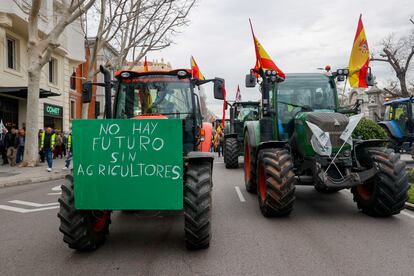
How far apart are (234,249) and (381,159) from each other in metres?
3.02

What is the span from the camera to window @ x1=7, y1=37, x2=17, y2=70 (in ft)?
65.7

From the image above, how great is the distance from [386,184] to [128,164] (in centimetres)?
406

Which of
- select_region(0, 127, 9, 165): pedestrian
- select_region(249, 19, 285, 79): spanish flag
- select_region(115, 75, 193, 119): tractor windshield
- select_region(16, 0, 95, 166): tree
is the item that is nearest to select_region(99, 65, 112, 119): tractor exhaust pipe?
select_region(115, 75, 193, 119): tractor windshield

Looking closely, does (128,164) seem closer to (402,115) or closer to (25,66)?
(402,115)

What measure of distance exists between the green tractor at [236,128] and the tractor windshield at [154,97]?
8.27 metres

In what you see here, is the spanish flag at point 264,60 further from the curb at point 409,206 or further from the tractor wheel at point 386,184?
the curb at point 409,206

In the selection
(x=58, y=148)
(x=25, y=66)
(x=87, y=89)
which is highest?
(x=25, y=66)

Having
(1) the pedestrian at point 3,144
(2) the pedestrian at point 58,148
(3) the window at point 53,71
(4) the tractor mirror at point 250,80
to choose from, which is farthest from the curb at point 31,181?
(3) the window at point 53,71

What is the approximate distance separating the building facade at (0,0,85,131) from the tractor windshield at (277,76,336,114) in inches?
496

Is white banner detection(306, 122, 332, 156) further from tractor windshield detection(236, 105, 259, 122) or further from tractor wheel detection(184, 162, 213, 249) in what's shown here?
tractor windshield detection(236, 105, 259, 122)

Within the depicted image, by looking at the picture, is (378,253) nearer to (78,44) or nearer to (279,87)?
(279,87)

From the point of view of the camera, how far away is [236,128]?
16.1 meters

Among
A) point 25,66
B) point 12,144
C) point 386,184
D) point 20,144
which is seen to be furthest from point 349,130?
point 25,66

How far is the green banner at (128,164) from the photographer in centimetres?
454
